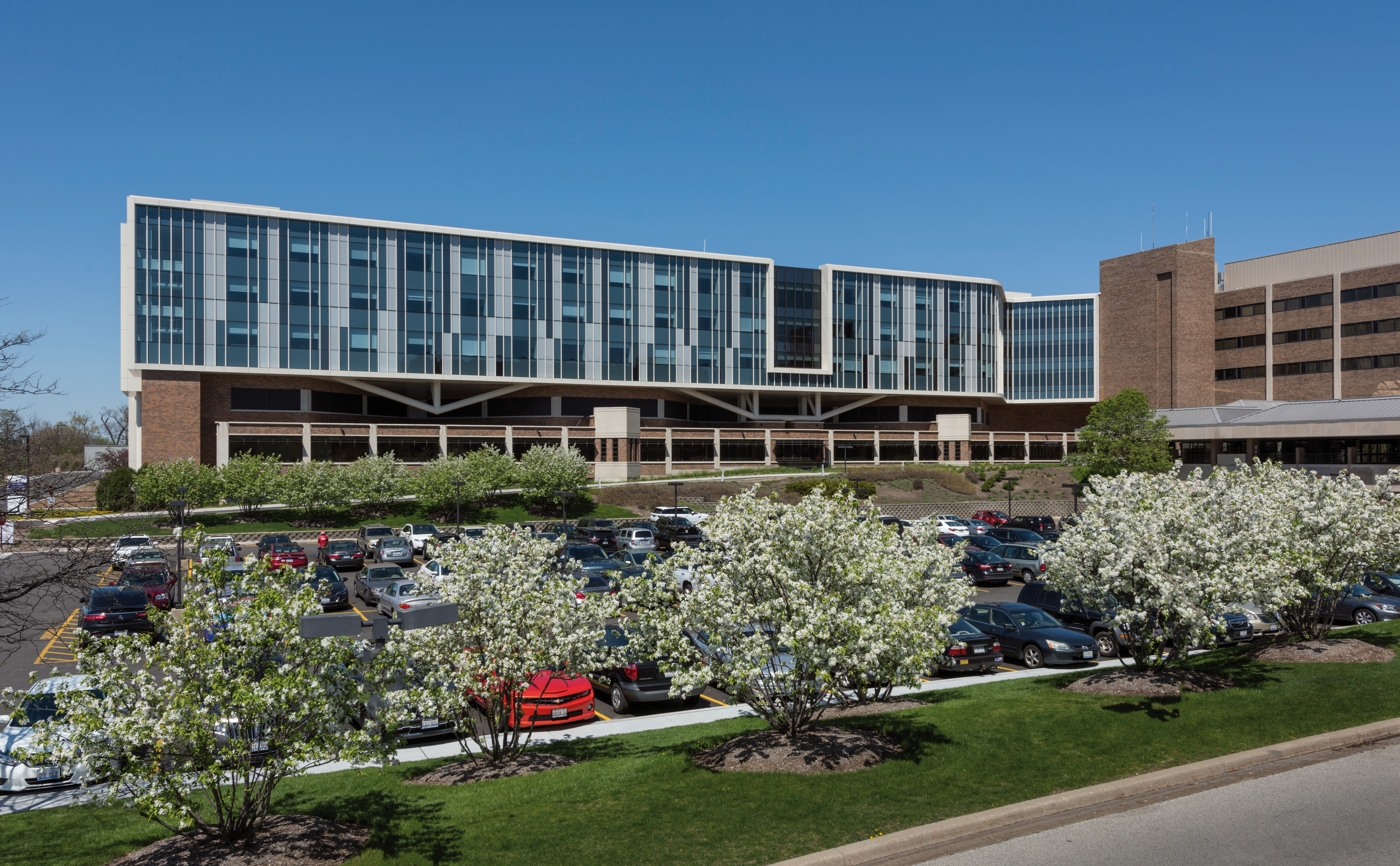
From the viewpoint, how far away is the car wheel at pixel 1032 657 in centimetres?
2017

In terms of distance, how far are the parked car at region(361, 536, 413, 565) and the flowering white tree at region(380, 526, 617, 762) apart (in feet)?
92.6

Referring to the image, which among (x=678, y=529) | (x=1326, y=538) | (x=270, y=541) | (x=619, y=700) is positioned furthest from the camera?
(x=678, y=529)

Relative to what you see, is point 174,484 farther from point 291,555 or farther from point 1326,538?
point 1326,538

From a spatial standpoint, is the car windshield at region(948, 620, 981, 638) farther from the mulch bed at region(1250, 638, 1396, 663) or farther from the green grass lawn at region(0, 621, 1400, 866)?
the mulch bed at region(1250, 638, 1396, 663)

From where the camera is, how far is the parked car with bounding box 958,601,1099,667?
19938 mm

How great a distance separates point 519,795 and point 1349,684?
13.9 meters

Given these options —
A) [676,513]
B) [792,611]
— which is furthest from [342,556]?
[792,611]

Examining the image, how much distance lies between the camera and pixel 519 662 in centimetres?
1155

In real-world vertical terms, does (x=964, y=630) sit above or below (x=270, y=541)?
above

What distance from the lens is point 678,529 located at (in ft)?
147

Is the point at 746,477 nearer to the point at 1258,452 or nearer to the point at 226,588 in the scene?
the point at 1258,452

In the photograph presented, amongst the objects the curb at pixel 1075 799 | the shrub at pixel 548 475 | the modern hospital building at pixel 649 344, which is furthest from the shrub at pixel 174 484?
the curb at pixel 1075 799

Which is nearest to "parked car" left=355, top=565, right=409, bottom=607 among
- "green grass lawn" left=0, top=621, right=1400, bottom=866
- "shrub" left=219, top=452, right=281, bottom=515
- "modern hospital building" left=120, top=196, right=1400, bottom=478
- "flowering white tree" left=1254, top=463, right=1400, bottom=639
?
"green grass lawn" left=0, top=621, right=1400, bottom=866

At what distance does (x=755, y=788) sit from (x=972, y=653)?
445 inches
